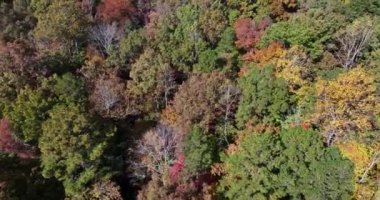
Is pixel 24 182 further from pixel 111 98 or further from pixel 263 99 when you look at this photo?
pixel 263 99

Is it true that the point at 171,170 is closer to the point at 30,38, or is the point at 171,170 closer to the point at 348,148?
the point at 348,148

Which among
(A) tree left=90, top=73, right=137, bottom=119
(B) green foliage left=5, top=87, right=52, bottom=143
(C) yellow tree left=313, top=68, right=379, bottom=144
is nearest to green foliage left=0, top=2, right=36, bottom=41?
(A) tree left=90, top=73, right=137, bottom=119

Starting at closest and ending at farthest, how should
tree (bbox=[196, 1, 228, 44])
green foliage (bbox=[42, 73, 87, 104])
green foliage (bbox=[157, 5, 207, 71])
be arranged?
green foliage (bbox=[42, 73, 87, 104])
green foliage (bbox=[157, 5, 207, 71])
tree (bbox=[196, 1, 228, 44])

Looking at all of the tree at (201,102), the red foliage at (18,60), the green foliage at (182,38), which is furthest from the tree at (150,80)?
the red foliage at (18,60)

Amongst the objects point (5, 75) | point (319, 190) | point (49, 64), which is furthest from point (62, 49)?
point (319, 190)

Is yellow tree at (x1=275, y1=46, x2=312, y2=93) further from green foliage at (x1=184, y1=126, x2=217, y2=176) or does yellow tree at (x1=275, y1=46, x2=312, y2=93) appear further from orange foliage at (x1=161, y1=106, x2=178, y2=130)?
green foliage at (x1=184, y1=126, x2=217, y2=176)

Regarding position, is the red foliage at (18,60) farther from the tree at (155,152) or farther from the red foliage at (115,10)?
the red foliage at (115,10)
